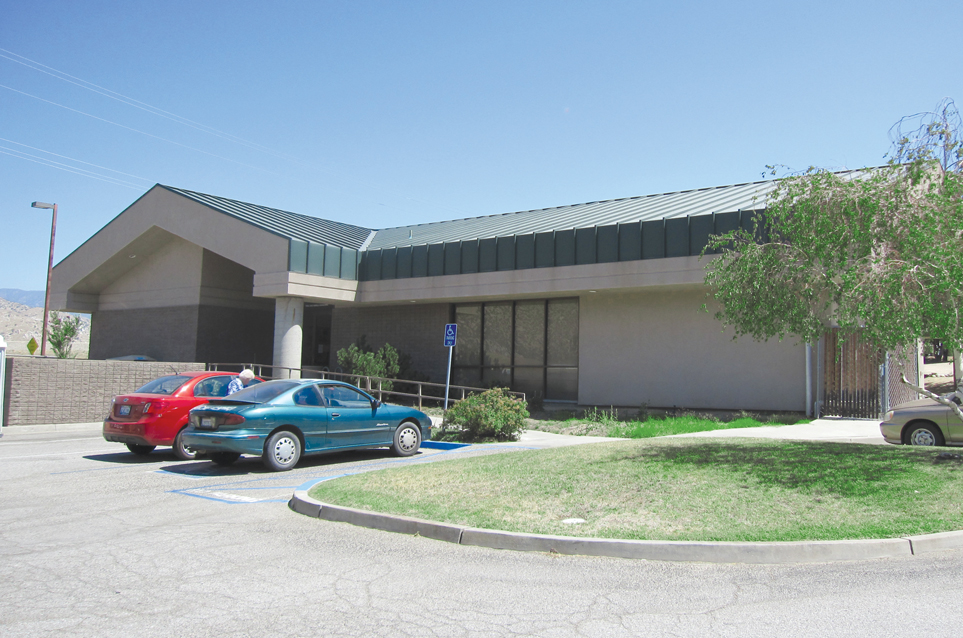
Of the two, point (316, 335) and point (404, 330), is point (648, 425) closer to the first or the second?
point (404, 330)

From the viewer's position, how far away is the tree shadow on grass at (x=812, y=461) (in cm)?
860

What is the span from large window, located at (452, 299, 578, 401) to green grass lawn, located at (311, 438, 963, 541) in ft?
43.7

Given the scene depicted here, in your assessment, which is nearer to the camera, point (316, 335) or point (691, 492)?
point (691, 492)

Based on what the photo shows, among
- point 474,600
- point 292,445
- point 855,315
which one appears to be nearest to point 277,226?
point 292,445

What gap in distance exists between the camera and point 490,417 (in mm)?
15906

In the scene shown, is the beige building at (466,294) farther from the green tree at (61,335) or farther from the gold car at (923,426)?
the gold car at (923,426)

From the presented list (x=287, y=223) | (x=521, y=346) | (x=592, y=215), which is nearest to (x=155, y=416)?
(x=521, y=346)

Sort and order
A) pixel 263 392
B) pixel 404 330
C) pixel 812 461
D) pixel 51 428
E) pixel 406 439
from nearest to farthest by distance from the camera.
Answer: pixel 812 461
pixel 263 392
pixel 406 439
pixel 51 428
pixel 404 330

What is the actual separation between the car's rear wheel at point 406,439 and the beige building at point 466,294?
9.81m

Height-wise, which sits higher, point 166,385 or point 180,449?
point 166,385

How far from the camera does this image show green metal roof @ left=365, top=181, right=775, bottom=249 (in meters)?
22.4

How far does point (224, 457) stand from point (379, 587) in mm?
7692

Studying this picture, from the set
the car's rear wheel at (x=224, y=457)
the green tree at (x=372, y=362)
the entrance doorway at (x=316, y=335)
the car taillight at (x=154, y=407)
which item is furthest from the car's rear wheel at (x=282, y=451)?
the entrance doorway at (x=316, y=335)

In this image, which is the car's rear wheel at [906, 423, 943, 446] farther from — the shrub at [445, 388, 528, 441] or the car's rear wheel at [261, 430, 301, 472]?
the car's rear wheel at [261, 430, 301, 472]
